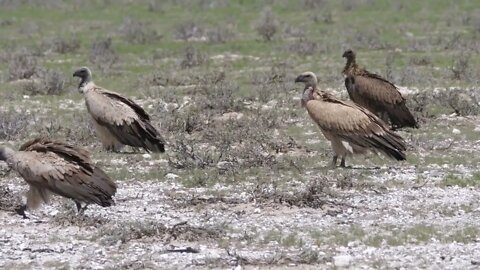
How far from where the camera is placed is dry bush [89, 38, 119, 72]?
21.5 metres

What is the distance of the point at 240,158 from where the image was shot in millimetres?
12156

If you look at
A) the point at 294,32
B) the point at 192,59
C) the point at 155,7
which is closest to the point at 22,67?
the point at 192,59

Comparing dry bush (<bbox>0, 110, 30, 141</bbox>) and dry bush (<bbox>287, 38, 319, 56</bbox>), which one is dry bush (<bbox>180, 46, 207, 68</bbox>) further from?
dry bush (<bbox>0, 110, 30, 141</bbox>)

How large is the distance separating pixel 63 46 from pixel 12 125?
10335 mm

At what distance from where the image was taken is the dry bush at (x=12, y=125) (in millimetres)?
13898

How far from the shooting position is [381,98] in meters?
14.5

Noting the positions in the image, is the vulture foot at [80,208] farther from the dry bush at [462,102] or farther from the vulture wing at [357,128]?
the dry bush at [462,102]

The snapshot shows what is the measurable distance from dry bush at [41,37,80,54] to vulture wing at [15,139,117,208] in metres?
15.3

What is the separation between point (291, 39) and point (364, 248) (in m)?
18.2

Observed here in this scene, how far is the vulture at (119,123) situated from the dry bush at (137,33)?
12936 mm

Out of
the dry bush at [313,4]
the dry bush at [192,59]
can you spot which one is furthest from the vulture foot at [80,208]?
the dry bush at [313,4]

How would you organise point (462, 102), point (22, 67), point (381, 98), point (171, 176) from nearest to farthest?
point (171, 176) < point (381, 98) < point (462, 102) < point (22, 67)

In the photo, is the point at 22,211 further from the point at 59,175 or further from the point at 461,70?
the point at 461,70

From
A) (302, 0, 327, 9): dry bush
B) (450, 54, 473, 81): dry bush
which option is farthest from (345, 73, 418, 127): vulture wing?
(302, 0, 327, 9): dry bush
